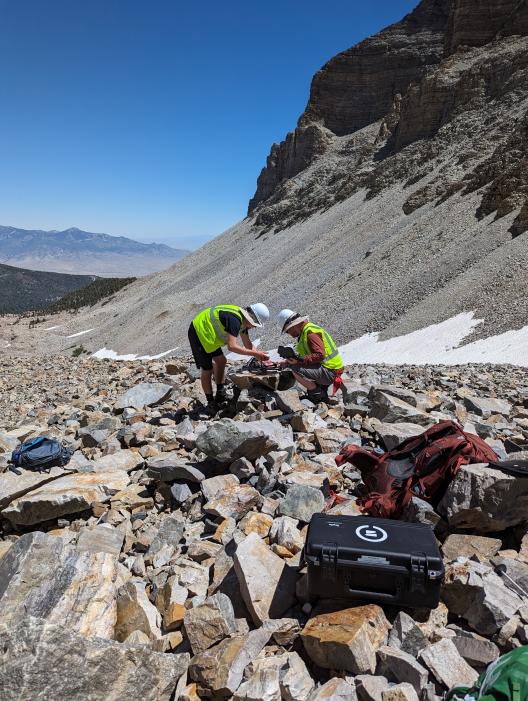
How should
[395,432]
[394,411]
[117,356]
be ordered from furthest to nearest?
1. [117,356]
2. [394,411]
3. [395,432]

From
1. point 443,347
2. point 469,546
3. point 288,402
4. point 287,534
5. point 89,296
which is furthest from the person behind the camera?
point 89,296

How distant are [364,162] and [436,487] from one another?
211 feet

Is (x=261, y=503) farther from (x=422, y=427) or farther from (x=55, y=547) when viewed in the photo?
(x=422, y=427)

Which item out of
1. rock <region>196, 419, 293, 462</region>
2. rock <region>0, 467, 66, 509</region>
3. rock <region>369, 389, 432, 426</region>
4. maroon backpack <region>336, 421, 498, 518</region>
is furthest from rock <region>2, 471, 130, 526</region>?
rock <region>369, 389, 432, 426</region>

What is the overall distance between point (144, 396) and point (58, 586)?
5.38 metres

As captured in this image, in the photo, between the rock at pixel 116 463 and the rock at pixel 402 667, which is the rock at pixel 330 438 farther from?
the rock at pixel 402 667

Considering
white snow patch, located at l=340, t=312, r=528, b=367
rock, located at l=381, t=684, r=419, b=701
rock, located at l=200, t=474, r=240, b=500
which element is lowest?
white snow patch, located at l=340, t=312, r=528, b=367

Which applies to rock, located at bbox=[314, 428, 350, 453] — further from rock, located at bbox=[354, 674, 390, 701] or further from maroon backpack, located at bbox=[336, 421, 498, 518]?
rock, located at bbox=[354, 674, 390, 701]

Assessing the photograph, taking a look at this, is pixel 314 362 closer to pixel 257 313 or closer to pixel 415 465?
pixel 257 313

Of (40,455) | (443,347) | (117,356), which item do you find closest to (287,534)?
(40,455)

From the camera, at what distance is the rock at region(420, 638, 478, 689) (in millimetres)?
2543

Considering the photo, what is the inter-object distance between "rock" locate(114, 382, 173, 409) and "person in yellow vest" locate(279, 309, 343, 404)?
8.21 feet

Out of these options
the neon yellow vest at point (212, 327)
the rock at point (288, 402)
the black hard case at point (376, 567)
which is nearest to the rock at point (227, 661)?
the black hard case at point (376, 567)

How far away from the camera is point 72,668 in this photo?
8.45 ft
